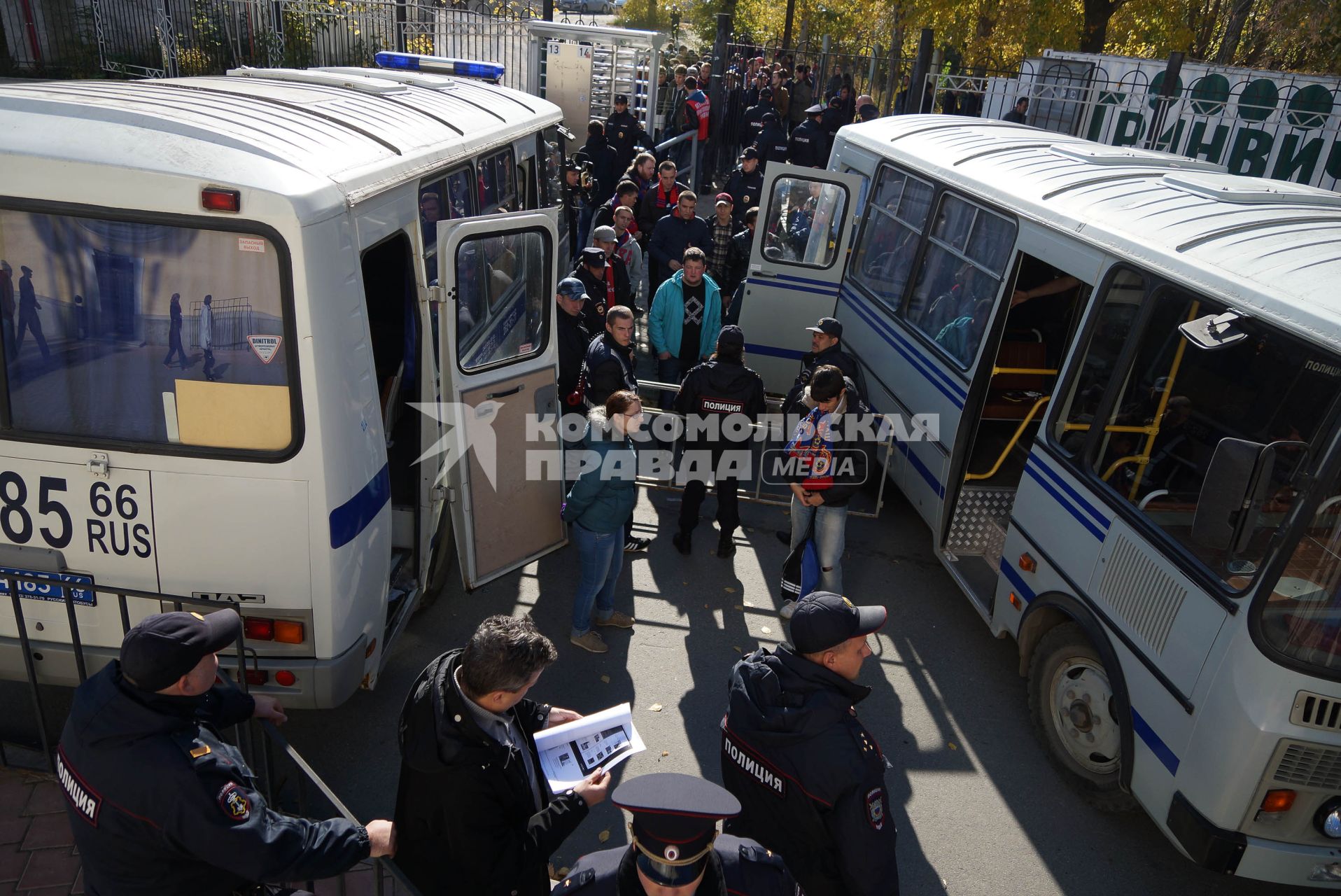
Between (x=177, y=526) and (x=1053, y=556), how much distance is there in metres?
4.47

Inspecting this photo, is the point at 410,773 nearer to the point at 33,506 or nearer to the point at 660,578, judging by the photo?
the point at 33,506

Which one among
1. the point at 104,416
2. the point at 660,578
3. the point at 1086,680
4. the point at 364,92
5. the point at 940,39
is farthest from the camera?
the point at 940,39

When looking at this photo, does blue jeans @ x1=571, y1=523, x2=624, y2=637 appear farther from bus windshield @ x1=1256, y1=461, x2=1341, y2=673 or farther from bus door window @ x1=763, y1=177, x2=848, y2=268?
bus door window @ x1=763, y1=177, x2=848, y2=268

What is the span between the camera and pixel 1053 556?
5289 millimetres

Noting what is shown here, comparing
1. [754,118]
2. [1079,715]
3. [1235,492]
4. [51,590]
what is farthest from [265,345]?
[754,118]

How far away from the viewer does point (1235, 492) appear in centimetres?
366

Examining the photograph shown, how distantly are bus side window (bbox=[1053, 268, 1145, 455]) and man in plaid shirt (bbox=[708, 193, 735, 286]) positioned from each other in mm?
5888

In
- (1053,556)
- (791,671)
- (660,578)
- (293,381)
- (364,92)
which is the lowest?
(660,578)

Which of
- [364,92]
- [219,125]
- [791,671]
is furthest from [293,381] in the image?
[364,92]

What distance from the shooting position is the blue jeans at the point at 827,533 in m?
6.15

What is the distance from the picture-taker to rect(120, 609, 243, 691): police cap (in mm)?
2604

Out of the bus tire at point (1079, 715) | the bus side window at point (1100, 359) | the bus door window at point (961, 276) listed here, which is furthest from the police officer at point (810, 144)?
the bus tire at point (1079, 715)

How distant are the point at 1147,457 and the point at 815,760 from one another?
9.77 ft

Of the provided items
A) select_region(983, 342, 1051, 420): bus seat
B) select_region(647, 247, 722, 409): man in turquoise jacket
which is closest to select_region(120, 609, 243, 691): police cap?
select_region(647, 247, 722, 409): man in turquoise jacket
